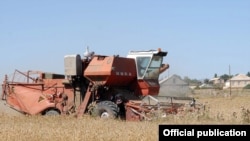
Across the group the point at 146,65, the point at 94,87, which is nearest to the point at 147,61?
the point at 146,65

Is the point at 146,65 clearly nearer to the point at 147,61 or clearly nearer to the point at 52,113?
the point at 147,61

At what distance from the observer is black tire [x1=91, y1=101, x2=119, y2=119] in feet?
59.5

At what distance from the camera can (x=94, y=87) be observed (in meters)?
19.4

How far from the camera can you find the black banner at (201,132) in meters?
8.27

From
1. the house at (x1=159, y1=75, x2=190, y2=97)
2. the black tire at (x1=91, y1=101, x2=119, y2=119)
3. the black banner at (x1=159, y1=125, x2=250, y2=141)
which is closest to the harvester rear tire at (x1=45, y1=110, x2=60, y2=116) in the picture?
the black tire at (x1=91, y1=101, x2=119, y2=119)

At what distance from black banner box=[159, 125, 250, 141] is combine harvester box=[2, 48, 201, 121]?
9.68 m

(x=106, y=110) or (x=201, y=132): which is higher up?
(x=201, y=132)

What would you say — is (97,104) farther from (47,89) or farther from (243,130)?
(243,130)

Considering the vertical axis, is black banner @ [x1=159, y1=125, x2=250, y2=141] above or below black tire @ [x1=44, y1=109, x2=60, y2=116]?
above

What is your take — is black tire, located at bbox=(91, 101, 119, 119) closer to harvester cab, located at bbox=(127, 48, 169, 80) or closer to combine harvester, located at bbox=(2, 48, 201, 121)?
combine harvester, located at bbox=(2, 48, 201, 121)

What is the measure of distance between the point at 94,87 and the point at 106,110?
138 centimetres

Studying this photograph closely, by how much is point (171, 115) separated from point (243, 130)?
8477 millimetres

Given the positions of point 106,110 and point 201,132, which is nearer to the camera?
point 201,132

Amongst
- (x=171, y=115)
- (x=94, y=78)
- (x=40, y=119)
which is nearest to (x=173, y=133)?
(x=171, y=115)
